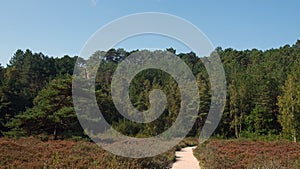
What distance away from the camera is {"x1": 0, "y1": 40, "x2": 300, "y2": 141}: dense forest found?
871 inches

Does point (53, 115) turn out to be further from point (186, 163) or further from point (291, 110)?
point (291, 110)

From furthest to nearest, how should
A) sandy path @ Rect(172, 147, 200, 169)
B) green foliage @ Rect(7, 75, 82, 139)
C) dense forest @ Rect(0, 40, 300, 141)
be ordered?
dense forest @ Rect(0, 40, 300, 141) → green foliage @ Rect(7, 75, 82, 139) → sandy path @ Rect(172, 147, 200, 169)

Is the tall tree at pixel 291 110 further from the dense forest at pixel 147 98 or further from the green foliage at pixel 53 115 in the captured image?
the green foliage at pixel 53 115

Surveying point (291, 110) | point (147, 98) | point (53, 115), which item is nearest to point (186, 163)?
point (53, 115)

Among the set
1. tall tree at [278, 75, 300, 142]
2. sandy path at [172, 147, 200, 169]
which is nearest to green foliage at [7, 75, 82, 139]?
sandy path at [172, 147, 200, 169]

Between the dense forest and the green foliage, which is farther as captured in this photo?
the dense forest

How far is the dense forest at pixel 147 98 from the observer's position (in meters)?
22.1

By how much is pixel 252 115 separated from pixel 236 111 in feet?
6.62

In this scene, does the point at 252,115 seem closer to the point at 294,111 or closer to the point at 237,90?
the point at 237,90

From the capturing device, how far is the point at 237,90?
41.1m

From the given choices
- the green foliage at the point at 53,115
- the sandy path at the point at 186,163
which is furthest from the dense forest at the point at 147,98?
the sandy path at the point at 186,163

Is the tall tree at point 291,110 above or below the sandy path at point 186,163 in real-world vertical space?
above

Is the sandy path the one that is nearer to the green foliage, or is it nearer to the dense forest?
the dense forest

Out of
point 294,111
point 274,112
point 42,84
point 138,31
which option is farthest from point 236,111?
point 138,31
